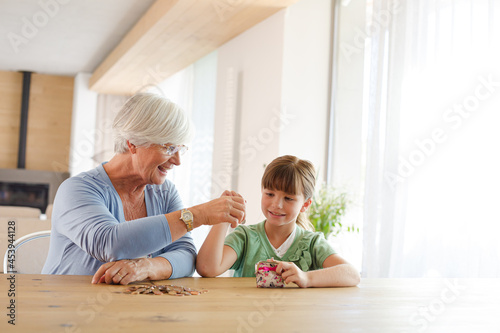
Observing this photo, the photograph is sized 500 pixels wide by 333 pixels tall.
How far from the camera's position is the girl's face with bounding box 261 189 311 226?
192 cm

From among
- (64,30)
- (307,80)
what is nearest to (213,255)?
(307,80)

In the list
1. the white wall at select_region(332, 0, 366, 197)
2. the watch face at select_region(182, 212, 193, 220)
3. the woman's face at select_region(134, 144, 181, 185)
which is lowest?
the watch face at select_region(182, 212, 193, 220)

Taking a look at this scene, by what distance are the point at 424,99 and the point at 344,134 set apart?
1.18 m

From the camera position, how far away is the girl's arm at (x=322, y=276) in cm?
153

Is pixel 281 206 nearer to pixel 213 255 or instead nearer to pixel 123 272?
pixel 213 255

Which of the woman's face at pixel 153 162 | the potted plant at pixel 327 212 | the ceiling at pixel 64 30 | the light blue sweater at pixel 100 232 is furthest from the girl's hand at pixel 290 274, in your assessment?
the ceiling at pixel 64 30

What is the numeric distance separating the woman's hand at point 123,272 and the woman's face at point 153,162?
361 millimetres

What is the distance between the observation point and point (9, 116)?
9.84 metres

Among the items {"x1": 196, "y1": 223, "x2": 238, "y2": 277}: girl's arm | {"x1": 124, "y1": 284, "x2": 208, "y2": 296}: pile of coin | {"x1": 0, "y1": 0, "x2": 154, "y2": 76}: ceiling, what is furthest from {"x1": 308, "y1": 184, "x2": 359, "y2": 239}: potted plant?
{"x1": 0, "y1": 0, "x2": 154, "y2": 76}: ceiling

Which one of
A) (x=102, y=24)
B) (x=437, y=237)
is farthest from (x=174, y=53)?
(x=437, y=237)

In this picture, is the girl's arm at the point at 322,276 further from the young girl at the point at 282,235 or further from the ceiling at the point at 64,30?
the ceiling at the point at 64,30

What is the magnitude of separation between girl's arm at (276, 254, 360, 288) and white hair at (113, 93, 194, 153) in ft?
1.81

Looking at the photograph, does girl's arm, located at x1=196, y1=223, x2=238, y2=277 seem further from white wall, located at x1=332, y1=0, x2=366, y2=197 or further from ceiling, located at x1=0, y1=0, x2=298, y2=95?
ceiling, located at x1=0, y1=0, x2=298, y2=95

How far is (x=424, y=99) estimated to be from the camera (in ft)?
11.0
